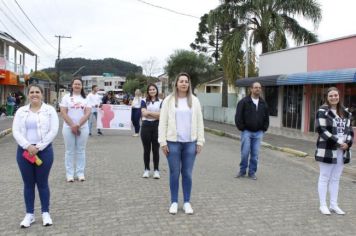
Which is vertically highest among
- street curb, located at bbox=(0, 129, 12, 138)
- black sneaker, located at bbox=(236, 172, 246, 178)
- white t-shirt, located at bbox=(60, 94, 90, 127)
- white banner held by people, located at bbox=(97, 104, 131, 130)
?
white t-shirt, located at bbox=(60, 94, 90, 127)

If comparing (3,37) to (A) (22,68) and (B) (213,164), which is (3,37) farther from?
(B) (213,164)

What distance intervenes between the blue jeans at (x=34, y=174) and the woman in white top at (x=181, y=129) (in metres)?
1.43

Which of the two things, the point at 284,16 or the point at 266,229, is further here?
Result: the point at 284,16

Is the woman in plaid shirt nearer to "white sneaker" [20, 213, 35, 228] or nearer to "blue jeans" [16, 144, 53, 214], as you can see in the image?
"blue jeans" [16, 144, 53, 214]

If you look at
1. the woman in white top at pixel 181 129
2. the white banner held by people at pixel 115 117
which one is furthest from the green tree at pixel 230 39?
the woman in white top at pixel 181 129

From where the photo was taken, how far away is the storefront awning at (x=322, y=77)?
50.1 ft

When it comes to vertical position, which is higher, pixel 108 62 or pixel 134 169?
pixel 108 62

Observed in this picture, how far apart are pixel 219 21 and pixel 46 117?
2200 centimetres

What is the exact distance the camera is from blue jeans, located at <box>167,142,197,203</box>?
586 cm

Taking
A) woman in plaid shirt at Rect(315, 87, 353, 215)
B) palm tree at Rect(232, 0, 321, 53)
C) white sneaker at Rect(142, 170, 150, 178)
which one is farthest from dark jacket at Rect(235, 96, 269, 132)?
palm tree at Rect(232, 0, 321, 53)

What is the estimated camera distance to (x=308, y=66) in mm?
19828

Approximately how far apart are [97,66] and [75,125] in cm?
8512

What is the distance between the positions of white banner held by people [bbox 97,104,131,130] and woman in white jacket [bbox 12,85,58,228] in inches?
464

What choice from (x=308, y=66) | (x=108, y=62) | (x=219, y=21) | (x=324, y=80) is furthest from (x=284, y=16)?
(x=108, y=62)
